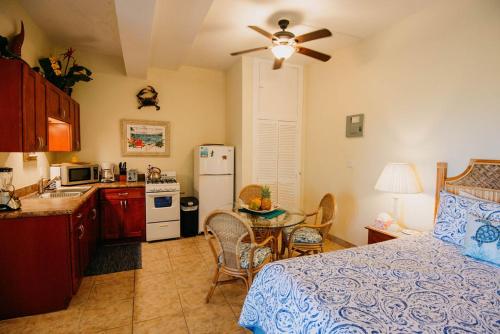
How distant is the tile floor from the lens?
2.01 meters

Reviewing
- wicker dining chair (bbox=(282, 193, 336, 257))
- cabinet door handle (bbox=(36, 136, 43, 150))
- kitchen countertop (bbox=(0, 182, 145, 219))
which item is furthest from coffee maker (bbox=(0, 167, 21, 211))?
wicker dining chair (bbox=(282, 193, 336, 257))

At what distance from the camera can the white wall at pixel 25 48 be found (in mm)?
2410

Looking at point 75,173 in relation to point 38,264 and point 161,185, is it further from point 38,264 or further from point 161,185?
point 38,264

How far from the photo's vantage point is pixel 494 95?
2.15 m

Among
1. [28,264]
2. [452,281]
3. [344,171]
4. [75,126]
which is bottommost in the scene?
[28,264]

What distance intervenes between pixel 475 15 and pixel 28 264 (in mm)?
4406

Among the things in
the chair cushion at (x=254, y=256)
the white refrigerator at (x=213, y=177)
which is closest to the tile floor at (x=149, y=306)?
the chair cushion at (x=254, y=256)

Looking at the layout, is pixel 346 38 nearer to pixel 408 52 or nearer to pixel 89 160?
pixel 408 52

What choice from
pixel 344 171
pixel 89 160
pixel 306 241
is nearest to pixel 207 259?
pixel 306 241

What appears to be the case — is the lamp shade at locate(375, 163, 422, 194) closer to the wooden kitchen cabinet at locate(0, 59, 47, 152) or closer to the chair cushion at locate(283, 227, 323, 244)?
the chair cushion at locate(283, 227, 323, 244)

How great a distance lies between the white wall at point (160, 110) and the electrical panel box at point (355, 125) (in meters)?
2.25

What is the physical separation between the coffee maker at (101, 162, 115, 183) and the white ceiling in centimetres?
152

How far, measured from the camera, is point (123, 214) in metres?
3.70

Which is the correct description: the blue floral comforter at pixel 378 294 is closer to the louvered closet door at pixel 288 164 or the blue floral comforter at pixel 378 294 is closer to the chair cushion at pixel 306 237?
the chair cushion at pixel 306 237
